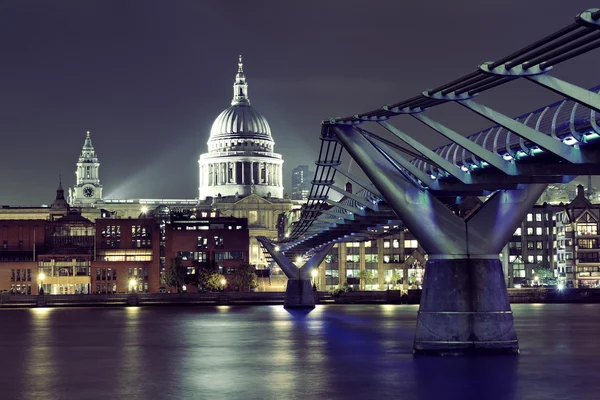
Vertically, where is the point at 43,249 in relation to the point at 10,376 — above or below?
above

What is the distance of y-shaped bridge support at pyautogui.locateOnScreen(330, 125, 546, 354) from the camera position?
53.5m

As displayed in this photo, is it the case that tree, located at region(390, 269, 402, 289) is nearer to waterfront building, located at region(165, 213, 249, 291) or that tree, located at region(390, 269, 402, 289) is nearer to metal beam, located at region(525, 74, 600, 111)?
waterfront building, located at region(165, 213, 249, 291)

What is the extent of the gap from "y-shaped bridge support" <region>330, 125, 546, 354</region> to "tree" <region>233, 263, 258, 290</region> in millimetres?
133147

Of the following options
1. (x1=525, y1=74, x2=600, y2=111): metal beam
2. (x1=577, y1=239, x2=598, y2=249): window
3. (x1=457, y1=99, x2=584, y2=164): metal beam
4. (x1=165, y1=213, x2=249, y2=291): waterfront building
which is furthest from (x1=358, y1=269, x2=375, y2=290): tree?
(x1=525, y1=74, x2=600, y2=111): metal beam

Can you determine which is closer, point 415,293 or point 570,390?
point 570,390

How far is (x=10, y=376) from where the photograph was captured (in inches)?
2251

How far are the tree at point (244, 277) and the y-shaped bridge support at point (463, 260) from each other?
133 metres

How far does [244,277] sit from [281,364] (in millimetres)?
125571

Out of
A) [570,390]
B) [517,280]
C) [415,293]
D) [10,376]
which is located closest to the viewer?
[570,390]

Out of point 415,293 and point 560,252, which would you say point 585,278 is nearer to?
point 560,252

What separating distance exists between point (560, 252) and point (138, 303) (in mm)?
68560

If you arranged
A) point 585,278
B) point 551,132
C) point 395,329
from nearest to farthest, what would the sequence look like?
point 551,132 < point 395,329 < point 585,278

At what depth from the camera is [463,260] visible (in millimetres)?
53656

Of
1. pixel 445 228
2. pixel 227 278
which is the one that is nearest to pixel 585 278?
pixel 227 278
